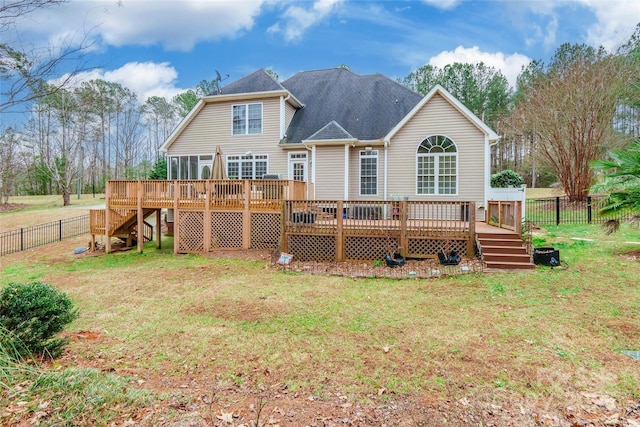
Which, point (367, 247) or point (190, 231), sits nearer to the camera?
point (367, 247)

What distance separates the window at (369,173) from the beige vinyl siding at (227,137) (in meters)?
3.51

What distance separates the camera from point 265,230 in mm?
11609

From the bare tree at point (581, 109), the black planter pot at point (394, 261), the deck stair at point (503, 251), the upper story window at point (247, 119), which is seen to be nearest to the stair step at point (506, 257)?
the deck stair at point (503, 251)

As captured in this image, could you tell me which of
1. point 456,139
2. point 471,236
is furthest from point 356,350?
point 456,139

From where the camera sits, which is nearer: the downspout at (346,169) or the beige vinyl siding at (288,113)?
the downspout at (346,169)

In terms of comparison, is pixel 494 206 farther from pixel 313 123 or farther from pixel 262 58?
pixel 262 58

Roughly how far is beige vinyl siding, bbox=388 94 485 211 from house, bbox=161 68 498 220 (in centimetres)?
4

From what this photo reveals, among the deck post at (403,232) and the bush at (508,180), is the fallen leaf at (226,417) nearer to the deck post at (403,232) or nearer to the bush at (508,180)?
the deck post at (403,232)

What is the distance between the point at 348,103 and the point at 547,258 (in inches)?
440

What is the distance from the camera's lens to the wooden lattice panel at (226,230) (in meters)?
11.8

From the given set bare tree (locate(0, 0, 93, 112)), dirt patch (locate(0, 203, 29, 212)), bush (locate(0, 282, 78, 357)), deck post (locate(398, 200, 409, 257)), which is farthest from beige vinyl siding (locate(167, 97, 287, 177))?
dirt patch (locate(0, 203, 29, 212))

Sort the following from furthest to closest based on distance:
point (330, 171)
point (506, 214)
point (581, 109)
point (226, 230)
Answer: point (581, 109)
point (330, 171)
point (226, 230)
point (506, 214)

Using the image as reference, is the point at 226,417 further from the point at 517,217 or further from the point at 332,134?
the point at 332,134

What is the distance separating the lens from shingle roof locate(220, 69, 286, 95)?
15094mm
